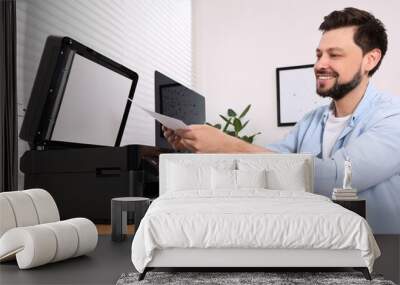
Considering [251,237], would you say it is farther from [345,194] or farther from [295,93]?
[295,93]

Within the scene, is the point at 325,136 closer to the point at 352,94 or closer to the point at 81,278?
the point at 352,94

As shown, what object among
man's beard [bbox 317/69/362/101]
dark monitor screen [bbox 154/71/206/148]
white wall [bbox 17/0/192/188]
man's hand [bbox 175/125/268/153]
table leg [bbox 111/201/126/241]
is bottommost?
table leg [bbox 111/201/126/241]

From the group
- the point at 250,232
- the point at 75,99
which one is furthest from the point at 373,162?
the point at 75,99

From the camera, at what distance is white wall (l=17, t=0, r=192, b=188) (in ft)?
11.9

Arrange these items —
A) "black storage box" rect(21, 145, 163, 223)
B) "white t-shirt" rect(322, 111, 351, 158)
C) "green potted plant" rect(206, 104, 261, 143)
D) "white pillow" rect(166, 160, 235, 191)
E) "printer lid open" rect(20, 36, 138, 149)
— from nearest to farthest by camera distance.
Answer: "printer lid open" rect(20, 36, 138, 149) → "black storage box" rect(21, 145, 163, 223) → "white pillow" rect(166, 160, 235, 191) → "white t-shirt" rect(322, 111, 351, 158) → "green potted plant" rect(206, 104, 261, 143)

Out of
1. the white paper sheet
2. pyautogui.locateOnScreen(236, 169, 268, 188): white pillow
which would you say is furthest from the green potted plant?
the white paper sheet

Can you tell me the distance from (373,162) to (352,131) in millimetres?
326

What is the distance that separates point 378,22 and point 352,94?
0.92m

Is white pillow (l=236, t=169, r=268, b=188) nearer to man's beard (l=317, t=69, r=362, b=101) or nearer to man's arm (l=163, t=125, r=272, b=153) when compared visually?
man's arm (l=163, t=125, r=272, b=153)

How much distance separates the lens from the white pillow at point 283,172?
352 centimetres

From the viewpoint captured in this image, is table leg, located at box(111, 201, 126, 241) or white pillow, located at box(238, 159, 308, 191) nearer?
table leg, located at box(111, 201, 126, 241)

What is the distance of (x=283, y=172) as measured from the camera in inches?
140

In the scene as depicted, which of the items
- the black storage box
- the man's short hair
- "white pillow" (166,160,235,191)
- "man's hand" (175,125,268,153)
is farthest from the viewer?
the man's short hair

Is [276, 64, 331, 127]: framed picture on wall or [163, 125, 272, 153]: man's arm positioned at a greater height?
[276, 64, 331, 127]: framed picture on wall
